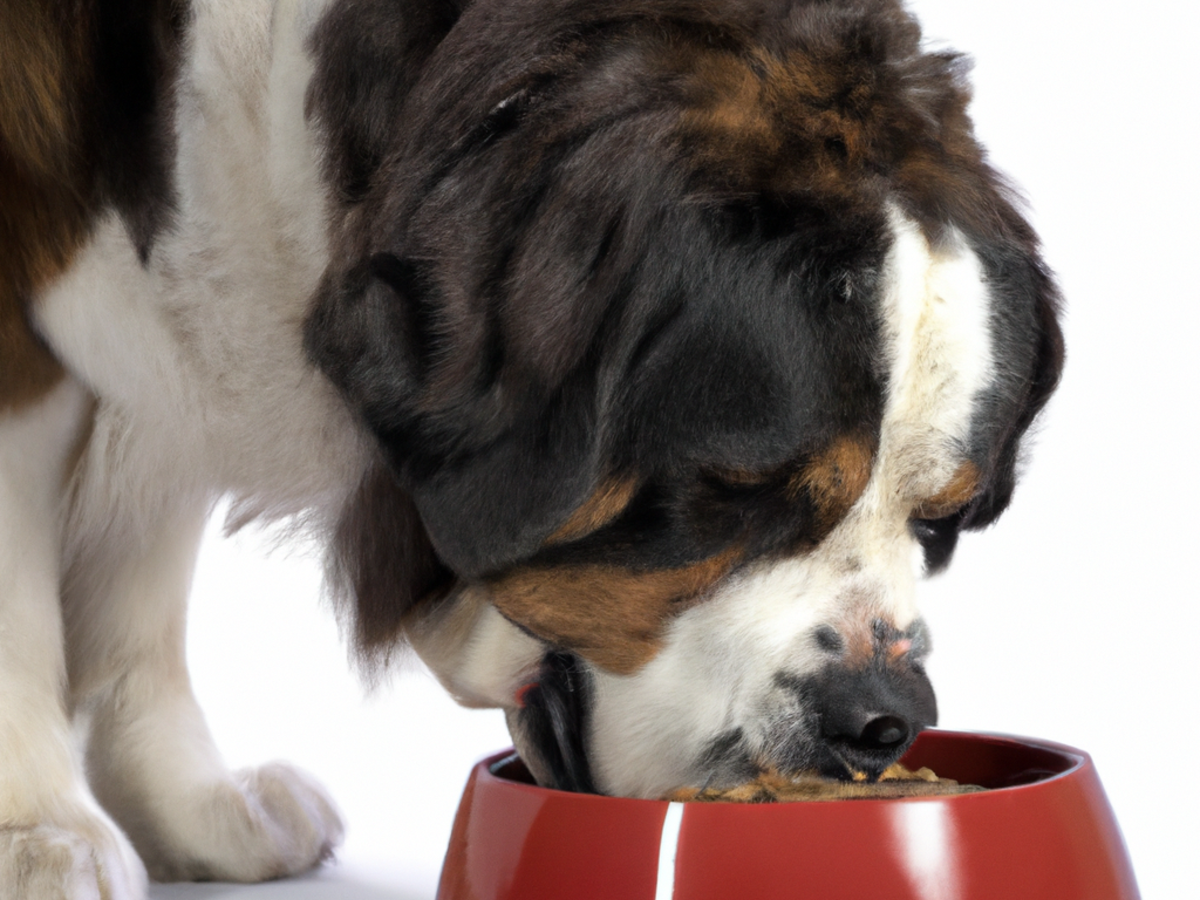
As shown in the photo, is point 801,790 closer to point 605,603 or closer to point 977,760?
point 605,603

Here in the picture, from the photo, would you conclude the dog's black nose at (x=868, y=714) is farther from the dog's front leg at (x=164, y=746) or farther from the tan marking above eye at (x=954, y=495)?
the dog's front leg at (x=164, y=746)

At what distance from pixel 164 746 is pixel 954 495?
0.86 metres

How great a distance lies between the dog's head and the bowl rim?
0.08m

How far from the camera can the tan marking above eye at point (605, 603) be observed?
3.29 ft

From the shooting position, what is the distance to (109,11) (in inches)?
45.4

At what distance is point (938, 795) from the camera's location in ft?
3.05

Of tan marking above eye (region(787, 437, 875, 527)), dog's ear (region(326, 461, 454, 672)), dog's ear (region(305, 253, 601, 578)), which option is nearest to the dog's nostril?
tan marking above eye (region(787, 437, 875, 527))

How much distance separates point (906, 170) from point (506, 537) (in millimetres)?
358

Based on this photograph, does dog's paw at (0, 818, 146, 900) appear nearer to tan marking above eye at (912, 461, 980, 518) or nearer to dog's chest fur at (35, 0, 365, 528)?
dog's chest fur at (35, 0, 365, 528)

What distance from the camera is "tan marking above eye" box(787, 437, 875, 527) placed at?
960mm

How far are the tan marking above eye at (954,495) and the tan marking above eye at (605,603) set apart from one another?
0.14 m

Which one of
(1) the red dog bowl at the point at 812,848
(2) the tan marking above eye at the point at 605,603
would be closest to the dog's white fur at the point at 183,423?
(2) the tan marking above eye at the point at 605,603

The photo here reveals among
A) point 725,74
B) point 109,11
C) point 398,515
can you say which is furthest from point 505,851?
point 109,11

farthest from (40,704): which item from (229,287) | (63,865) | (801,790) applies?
(801,790)
